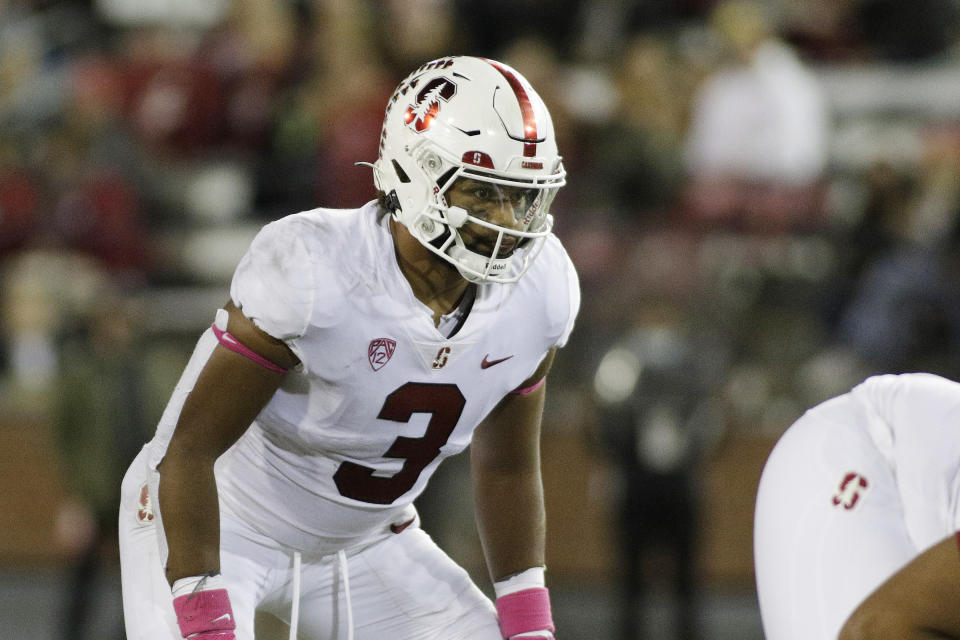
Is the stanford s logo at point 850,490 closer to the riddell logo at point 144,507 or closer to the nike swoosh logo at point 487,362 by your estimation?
the nike swoosh logo at point 487,362

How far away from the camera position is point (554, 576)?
7039 mm

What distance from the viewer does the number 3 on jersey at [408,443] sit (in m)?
2.63

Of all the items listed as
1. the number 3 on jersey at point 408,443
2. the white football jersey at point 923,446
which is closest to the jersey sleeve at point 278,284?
the number 3 on jersey at point 408,443

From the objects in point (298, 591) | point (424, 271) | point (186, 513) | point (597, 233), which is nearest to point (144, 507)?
point (186, 513)

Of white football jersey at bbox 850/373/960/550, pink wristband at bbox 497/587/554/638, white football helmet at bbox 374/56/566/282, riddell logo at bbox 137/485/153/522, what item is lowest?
pink wristband at bbox 497/587/554/638

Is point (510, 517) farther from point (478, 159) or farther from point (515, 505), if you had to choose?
point (478, 159)

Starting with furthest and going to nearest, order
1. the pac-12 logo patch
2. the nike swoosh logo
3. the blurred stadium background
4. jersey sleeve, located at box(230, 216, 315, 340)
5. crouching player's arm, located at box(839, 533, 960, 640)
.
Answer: the blurred stadium background, the nike swoosh logo, the pac-12 logo patch, jersey sleeve, located at box(230, 216, 315, 340), crouching player's arm, located at box(839, 533, 960, 640)

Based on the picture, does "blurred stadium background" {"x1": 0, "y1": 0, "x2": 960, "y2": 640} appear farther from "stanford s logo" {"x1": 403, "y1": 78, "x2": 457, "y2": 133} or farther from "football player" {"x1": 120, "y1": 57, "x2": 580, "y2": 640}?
"stanford s logo" {"x1": 403, "y1": 78, "x2": 457, "y2": 133}

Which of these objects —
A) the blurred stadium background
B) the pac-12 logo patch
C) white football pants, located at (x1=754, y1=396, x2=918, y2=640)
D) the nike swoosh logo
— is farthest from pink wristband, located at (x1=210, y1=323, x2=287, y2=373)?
the blurred stadium background

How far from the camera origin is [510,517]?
2912mm

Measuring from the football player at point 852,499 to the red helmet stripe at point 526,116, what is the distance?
758 millimetres

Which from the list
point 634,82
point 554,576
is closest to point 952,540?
point 554,576

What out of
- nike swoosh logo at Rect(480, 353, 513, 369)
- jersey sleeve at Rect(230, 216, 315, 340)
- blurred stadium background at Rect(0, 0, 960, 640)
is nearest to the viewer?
jersey sleeve at Rect(230, 216, 315, 340)

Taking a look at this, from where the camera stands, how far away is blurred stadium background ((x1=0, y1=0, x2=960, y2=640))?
6.18 metres
